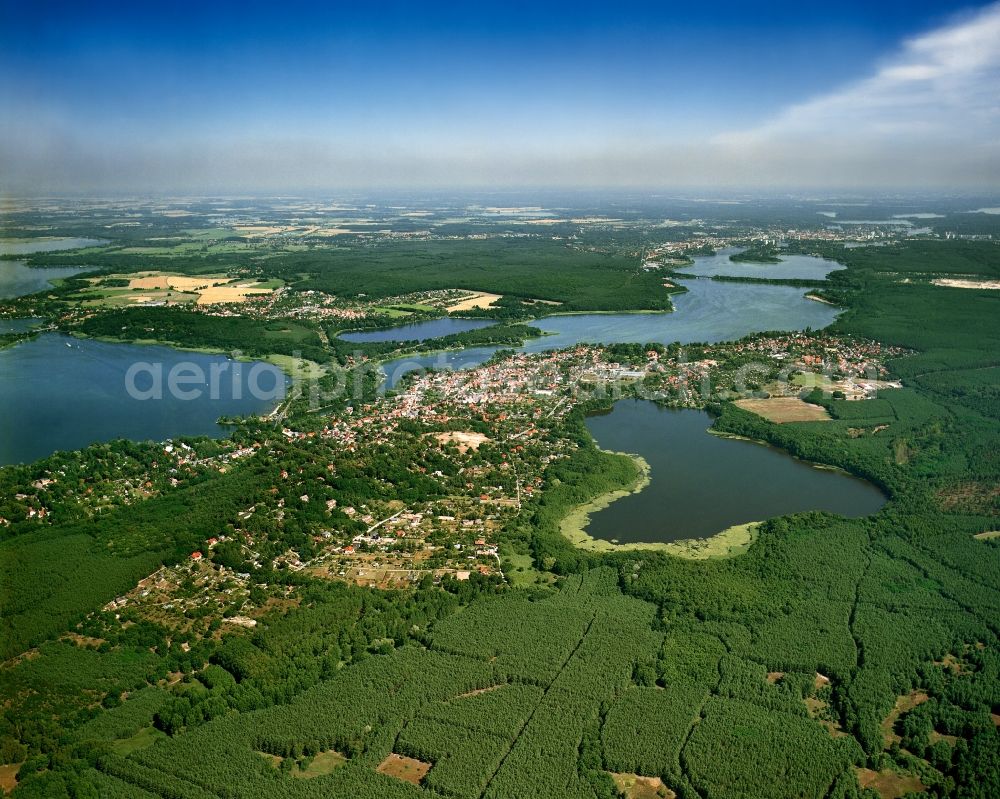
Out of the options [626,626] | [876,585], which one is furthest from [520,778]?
[876,585]

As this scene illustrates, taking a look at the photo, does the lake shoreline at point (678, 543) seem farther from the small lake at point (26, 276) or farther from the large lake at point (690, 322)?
the small lake at point (26, 276)

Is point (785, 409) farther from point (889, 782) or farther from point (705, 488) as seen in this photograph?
point (889, 782)

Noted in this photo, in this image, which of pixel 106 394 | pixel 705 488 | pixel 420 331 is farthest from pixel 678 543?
pixel 420 331

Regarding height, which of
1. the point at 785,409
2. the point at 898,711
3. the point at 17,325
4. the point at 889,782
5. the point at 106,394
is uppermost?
the point at 17,325

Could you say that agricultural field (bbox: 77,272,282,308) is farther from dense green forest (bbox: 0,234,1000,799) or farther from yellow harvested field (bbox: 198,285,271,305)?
dense green forest (bbox: 0,234,1000,799)

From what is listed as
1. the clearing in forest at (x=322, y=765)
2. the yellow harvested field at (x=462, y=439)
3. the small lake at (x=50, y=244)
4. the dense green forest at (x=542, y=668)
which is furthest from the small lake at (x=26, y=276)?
the clearing in forest at (x=322, y=765)

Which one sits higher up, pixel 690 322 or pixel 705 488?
pixel 690 322

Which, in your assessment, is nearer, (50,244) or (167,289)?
(167,289)

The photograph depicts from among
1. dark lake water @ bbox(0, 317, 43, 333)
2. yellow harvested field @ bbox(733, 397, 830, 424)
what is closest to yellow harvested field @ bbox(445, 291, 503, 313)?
yellow harvested field @ bbox(733, 397, 830, 424)
